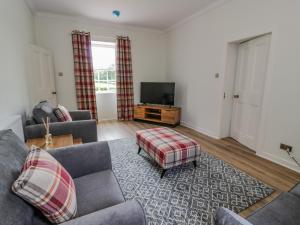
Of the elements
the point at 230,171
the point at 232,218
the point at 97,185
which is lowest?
the point at 230,171

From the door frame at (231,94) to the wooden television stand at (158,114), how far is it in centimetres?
127

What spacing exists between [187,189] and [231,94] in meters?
2.32

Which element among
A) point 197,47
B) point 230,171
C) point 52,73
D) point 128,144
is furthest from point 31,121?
point 197,47

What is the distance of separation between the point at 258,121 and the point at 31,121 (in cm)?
358

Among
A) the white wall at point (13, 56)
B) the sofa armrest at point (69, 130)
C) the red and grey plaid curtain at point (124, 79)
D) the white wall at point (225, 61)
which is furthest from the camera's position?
the red and grey plaid curtain at point (124, 79)

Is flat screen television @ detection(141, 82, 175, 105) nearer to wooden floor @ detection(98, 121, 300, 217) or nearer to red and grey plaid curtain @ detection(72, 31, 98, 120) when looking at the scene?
wooden floor @ detection(98, 121, 300, 217)

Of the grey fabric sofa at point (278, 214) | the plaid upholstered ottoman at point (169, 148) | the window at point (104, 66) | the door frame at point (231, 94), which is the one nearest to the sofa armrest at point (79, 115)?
the plaid upholstered ottoman at point (169, 148)

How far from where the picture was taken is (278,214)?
39.8 inches

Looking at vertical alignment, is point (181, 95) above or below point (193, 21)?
below

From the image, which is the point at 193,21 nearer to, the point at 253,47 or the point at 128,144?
the point at 253,47

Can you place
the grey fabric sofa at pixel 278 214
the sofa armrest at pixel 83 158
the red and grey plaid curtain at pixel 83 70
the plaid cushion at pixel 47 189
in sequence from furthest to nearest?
the red and grey plaid curtain at pixel 83 70
the sofa armrest at pixel 83 158
the grey fabric sofa at pixel 278 214
the plaid cushion at pixel 47 189

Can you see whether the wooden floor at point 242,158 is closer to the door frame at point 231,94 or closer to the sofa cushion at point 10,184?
the door frame at point 231,94

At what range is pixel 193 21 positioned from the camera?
3.93 m

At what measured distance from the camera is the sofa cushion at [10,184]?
0.70 meters
